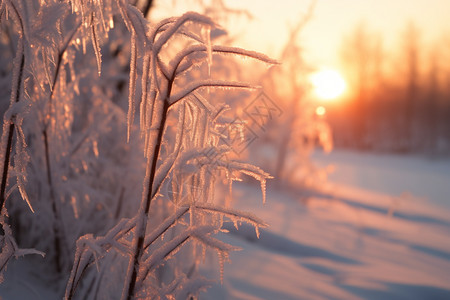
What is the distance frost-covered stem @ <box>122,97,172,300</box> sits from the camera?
2.97 ft

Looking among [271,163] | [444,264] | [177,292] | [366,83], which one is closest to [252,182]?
[271,163]

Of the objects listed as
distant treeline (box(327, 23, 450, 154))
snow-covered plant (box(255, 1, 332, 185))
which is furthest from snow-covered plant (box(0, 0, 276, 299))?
distant treeline (box(327, 23, 450, 154))

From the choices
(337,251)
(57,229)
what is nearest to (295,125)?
(337,251)

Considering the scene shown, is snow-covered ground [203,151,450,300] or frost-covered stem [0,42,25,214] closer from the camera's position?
frost-covered stem [0,42,25,214]

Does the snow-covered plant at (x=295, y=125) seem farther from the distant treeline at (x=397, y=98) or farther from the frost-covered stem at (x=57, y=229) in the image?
the distant treeline at (x=397, y=98)

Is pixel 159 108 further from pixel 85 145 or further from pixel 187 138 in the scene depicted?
pixel 85 145

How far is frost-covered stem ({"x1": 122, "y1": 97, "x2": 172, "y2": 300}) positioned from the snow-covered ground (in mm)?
345

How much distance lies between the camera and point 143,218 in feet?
3.07

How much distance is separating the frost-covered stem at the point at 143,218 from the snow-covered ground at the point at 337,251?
1.13 ft

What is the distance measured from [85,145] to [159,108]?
103cm

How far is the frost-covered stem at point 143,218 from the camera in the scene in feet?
2.97

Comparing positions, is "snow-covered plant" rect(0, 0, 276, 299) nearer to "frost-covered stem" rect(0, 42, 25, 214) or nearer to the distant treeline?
"frost-covered stem" rect(0, 42, 25, 214)

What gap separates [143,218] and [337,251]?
2592 millimetres

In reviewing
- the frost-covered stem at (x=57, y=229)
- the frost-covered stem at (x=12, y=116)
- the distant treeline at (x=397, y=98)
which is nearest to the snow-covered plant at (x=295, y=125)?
the frost-covered stem at (x=57, y=229)
